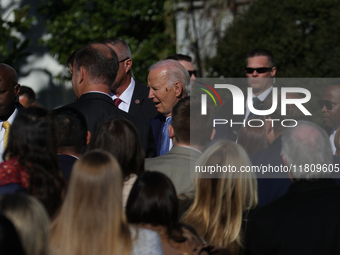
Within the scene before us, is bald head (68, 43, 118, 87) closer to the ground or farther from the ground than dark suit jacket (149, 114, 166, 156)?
farther from the ground

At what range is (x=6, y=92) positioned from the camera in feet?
12.3

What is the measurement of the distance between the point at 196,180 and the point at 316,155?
25.0 inches

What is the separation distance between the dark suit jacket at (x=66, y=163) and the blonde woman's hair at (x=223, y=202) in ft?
2.31

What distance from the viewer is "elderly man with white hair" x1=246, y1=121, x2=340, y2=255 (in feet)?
7.58

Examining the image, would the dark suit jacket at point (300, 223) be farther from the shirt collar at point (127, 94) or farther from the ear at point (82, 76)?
the shirt collar at point (127, 94)

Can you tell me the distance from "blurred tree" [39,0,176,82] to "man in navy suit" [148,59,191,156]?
512cm

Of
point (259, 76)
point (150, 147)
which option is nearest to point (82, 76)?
point (150, 147)

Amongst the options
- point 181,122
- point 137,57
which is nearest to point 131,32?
point 137,57

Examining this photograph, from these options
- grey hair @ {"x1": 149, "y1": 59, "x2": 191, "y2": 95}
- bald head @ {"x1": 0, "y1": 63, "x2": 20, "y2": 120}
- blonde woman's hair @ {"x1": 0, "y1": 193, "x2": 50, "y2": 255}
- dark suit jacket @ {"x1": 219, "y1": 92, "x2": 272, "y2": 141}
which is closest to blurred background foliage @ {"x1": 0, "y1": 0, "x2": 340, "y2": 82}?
bald head @ {"x1": 0, "y1": 63, "x2": 20, "y2": 120}

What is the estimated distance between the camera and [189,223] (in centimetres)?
241

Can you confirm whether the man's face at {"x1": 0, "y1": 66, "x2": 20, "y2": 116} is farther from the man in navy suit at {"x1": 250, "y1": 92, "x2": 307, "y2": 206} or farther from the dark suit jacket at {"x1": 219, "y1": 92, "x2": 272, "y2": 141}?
the man in navy suit at {"x1": 250, "y1": 92, "x2": 307, "y2": 206}

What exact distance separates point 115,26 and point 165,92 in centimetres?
554

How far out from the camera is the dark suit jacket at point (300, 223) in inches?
90.9

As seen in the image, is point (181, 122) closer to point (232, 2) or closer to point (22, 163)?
point (22, 163)
